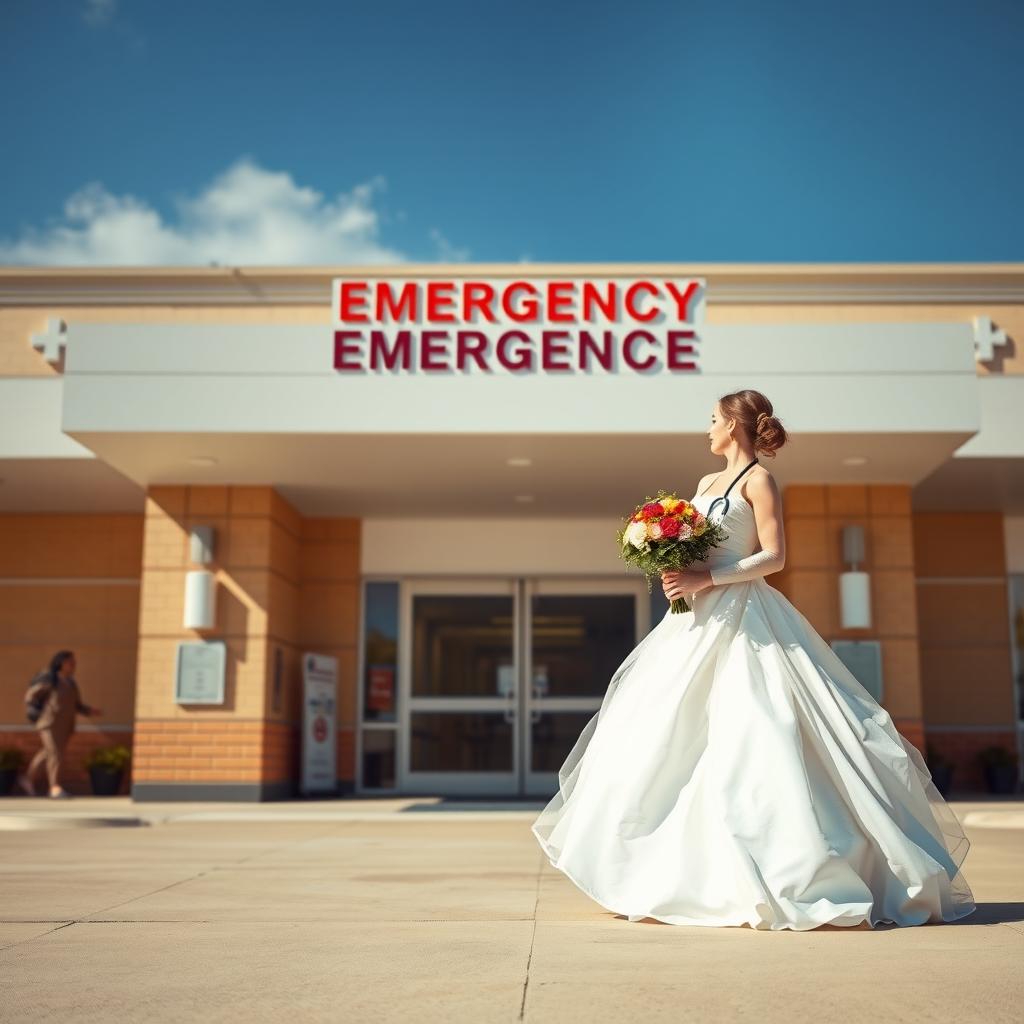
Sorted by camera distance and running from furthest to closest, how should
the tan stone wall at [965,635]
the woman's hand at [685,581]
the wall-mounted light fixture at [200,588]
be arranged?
the tan stone wall at [965,635] → the wall-mounted light fixture at [200,588] → the woman's hand at [685,581]

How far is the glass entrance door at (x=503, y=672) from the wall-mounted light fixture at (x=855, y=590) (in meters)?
2.83

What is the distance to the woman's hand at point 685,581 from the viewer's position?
4551 millimetres

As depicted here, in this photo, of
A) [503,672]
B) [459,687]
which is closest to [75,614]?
[459,687]

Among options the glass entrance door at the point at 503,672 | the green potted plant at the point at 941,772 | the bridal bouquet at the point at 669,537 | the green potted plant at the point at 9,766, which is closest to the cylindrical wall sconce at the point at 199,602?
the glass entrance door at the point at 503,672

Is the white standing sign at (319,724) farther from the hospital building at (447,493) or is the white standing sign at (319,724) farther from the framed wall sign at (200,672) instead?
the framed wall sign at (200,672)

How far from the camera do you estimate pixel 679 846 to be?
4094 mm

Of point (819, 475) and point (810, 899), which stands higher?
point (819, 475)

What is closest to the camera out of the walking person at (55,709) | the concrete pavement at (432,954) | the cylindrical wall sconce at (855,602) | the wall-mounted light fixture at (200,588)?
the concrete pavement at (432,954)

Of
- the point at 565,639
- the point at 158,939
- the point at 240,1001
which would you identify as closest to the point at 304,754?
the point at 565,639

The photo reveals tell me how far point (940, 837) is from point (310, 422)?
7.79 metres

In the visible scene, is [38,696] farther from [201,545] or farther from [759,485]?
[759,485]

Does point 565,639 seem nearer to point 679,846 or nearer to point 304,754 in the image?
point 304,754

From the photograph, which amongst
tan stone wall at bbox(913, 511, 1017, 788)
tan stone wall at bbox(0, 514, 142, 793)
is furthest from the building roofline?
tan stone wall at bbox(0, 514, 142, 793)

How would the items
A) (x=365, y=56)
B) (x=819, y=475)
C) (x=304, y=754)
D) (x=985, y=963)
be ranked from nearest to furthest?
(x=985, y=963)
(x=819, y=475)
(x=304, y=754)
(x=365, y=56)
